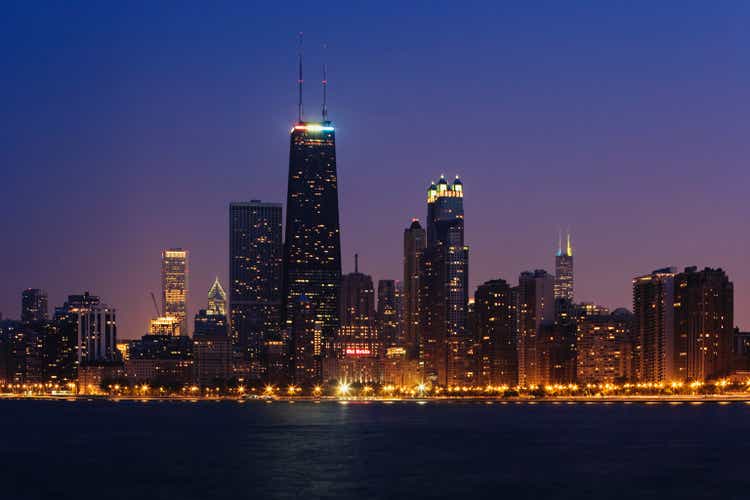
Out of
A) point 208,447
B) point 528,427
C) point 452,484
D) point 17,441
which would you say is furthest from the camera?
point 528,427

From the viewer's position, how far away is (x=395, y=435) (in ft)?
545

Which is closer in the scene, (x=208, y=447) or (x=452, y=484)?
(x=452, y=484)

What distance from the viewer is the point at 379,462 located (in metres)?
128

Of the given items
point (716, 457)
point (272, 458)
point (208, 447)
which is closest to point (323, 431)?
point (208, 447)

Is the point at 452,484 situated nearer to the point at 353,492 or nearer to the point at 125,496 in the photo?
the point at 353,492

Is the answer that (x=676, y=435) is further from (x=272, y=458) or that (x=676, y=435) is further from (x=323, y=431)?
(x=272, y=458)

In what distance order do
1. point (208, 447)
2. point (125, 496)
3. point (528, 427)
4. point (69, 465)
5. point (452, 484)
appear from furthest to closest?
1. point (528, 427)
2. point (208, 447)
3. point (69, 465)
4. point (452, 484)
5. point (125, 496)

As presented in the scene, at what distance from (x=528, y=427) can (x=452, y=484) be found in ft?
260

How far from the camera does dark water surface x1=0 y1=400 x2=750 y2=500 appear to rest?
106 meters

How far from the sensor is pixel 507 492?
10531cm

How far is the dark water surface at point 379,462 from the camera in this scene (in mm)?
105938

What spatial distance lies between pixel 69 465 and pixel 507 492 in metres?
46.7

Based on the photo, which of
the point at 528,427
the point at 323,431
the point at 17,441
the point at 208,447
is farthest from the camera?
the point at 528,427

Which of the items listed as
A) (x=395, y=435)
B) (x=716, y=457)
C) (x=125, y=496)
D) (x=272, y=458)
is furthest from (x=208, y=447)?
(x=716, y=457)
